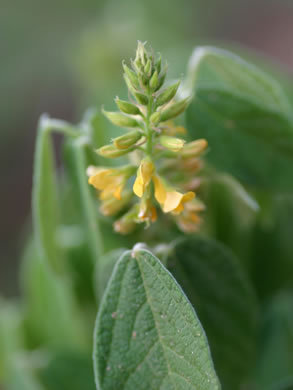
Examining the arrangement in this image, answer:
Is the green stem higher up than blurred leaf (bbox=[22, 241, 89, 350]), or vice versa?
the green stem

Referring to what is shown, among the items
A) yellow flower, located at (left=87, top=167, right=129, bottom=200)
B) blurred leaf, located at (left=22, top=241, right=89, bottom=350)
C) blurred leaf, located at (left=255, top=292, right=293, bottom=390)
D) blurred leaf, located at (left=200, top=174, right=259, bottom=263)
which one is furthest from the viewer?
blurred leaf, located at (left=22, top=241, right=89, bottom=350)

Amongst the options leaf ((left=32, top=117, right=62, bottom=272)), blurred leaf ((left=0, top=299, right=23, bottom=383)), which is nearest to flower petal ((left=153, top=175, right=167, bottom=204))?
leaf ((left=32, top=117, right=62, bottom=272))

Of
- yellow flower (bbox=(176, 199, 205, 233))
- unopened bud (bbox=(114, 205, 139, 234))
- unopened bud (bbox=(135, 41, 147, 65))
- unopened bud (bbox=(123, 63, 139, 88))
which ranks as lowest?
yellow flower (bbox=(176, 199, 205, 233))

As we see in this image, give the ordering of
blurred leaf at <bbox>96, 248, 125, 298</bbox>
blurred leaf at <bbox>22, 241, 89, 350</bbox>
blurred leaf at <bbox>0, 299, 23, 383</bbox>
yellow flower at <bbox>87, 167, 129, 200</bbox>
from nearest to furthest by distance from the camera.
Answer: yellow flower at <bbox>87, 167, 129, 200</bbox> < blurred leaf at <bbox>96, 248, 125, 298</bbox> < blurred leaf at <bbox>22, 241, 89, 350</bbox> < blurred leaf at <bbox>0, 299, 23, 383</bbox>

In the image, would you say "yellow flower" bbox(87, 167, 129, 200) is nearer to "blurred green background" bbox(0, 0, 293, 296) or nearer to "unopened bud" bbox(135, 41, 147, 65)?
"unopened bud" bbox(135, 41, 147, 65)

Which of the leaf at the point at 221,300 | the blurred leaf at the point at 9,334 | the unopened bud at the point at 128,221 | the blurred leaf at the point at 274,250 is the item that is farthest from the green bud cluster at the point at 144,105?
the blurred leaf at the point at 9,334

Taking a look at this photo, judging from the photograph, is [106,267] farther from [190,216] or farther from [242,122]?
[242,122]

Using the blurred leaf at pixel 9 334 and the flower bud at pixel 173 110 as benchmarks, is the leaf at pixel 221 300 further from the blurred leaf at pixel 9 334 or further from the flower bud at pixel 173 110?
the blurred leaf at pixel 9 334
